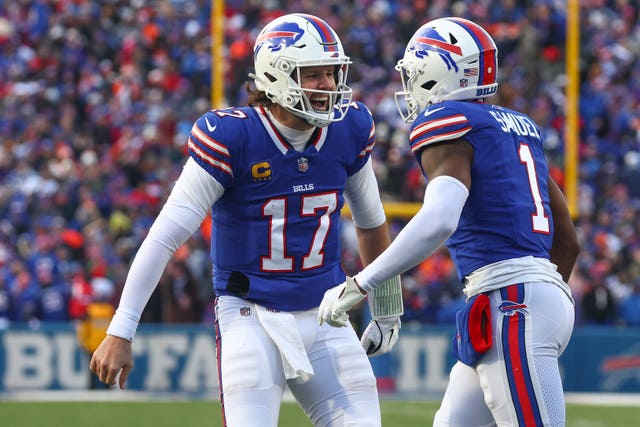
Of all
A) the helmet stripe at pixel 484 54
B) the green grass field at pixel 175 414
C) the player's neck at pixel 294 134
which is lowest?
the green grass field at pixel 175 414

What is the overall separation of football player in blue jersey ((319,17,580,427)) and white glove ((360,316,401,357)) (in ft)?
1.06

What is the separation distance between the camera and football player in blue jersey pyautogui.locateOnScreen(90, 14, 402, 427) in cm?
365

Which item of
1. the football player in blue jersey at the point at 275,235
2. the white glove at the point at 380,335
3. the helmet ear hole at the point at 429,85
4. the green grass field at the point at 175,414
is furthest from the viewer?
the green grass field at the point at 175,414

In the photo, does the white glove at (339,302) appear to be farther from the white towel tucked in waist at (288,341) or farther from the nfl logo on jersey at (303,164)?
the nfl logo on jersey at (303,164)

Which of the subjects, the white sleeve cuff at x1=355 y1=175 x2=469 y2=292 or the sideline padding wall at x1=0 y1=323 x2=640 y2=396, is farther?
the sideline padding wall at x1=0 y1=323 x2=640 y2=396

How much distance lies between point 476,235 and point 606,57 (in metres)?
11.5

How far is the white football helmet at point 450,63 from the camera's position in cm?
372

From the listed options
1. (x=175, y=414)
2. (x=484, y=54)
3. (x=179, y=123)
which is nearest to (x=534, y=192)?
(x=484, y=54)

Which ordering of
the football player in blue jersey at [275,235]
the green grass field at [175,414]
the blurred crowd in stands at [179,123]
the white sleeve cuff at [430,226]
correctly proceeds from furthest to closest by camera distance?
1. the blurred crowd in stands at [179,123]
2. the green grass field at [175,414]
3. the football player in blue jersey at [275,235]
4. the white sleeve cuff at [430,226]

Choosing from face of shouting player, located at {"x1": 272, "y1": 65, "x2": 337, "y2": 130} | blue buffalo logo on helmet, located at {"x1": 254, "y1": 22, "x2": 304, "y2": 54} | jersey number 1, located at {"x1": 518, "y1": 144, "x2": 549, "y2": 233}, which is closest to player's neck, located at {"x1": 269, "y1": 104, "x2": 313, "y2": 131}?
face of shouting player, located at {"x1": 272, "y1": 65, "x2": 337, "y2": 130}

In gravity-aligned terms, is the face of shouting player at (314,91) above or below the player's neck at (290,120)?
above

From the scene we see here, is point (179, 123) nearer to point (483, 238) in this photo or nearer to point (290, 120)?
point (290, 120)

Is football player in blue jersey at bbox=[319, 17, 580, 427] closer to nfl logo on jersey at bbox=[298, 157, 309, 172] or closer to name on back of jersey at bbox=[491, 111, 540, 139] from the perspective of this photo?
name on back of jersey at bbox=[491, 111, 540, 139]

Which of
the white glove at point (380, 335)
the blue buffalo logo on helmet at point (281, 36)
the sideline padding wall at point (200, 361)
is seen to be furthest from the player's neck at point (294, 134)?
the sideline padding wall at point (200, 361)
